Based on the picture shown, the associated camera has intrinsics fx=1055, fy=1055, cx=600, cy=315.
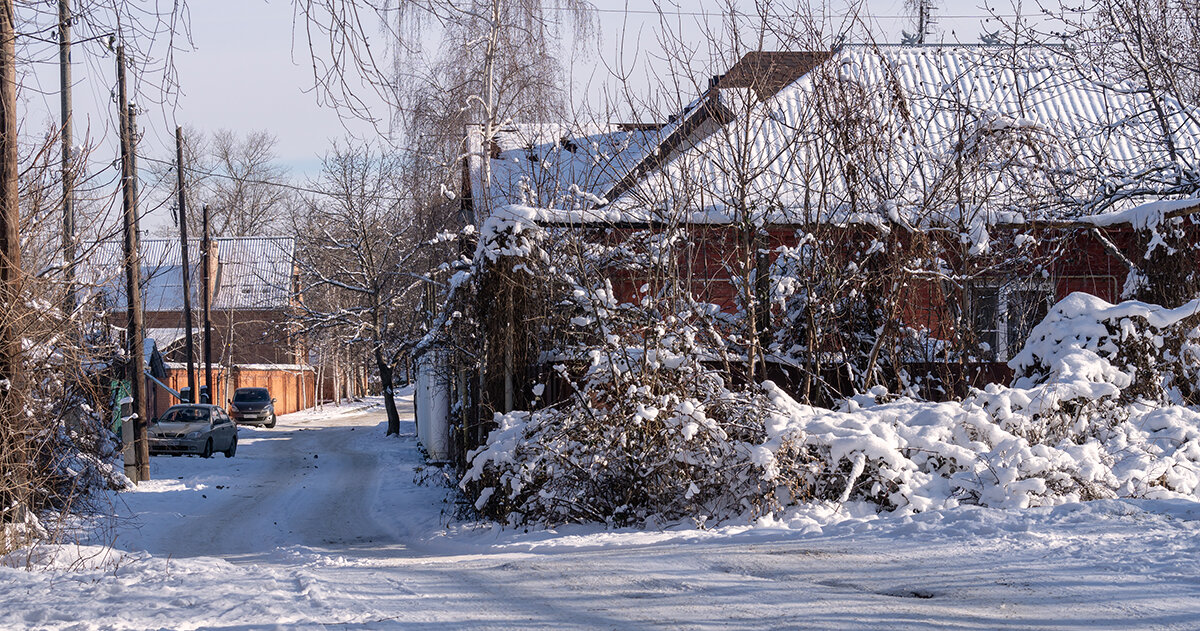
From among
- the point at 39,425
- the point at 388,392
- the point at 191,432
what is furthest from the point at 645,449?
the point at 388,392

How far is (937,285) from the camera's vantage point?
35.8ft

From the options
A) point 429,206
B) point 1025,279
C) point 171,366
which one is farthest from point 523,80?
point 171,366

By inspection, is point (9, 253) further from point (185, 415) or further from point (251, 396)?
point (251, 396)

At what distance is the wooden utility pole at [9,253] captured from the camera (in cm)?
795

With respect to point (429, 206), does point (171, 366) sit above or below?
below

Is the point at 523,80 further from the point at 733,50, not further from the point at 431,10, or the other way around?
the point at 431,10

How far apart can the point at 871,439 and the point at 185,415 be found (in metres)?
20.2

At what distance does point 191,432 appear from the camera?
24.2 metres

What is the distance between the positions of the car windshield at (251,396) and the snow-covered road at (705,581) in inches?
1294

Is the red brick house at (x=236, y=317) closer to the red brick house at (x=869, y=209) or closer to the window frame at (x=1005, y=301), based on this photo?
the red brick house at (x=869, y=209)

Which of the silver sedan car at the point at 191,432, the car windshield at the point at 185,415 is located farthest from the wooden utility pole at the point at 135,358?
the car windshield at the point at 185,415

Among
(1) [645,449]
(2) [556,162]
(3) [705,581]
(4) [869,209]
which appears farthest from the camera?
(2) [556,162]

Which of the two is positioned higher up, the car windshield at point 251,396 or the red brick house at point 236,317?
the red brick house at point 236,317

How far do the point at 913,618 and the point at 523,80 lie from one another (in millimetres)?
16920
